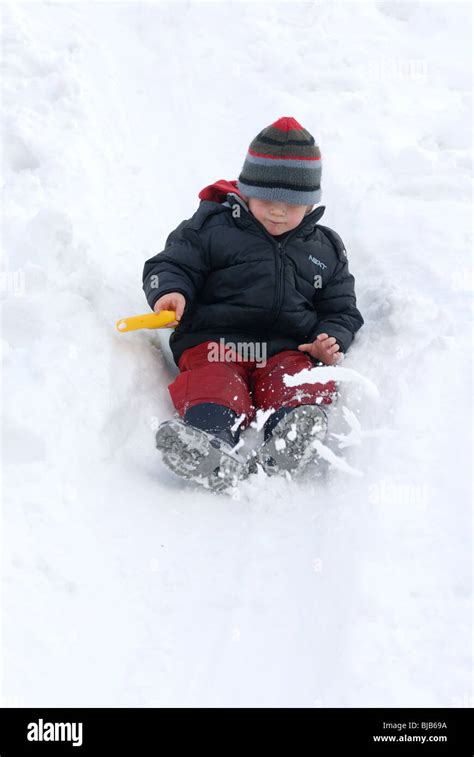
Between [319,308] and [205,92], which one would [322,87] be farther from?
[319,308]

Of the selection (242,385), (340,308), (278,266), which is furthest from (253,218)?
(242,385)

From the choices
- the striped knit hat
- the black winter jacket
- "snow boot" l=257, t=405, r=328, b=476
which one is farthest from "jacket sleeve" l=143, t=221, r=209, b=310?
"snow boot" l=257, t=405, r=328, b=476

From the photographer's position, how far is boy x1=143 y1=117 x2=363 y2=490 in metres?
3.10

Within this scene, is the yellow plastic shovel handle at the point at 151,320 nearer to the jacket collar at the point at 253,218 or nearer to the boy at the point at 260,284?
the boy at the point at 260,284

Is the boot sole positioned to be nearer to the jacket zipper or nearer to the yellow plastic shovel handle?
the yellow plastic shovel handle

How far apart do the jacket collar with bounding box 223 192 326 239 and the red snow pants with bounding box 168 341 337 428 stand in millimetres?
502

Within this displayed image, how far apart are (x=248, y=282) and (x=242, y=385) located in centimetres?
47

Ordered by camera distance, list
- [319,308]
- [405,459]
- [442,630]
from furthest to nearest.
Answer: [319,308], [405,459], [442,630]

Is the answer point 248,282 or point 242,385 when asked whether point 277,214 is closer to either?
point 248,282

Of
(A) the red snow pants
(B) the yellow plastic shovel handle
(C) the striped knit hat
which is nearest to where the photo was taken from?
(A) the red snow pants

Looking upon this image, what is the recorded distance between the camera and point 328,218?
4309 millimetres

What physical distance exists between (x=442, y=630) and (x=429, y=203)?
2.64 m

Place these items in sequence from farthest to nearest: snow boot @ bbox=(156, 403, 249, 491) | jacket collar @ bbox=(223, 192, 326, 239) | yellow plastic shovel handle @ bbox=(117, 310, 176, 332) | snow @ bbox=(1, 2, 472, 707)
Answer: jacket collar @ bbox=(223, 192, 326, 239) → yellow plastic shovel handle @ bbox=(117, 310, 176, 332) → snow boot @ bbox=(156, 403, 249, 491) → snow @ bbox=(1, 2, 472, 707)

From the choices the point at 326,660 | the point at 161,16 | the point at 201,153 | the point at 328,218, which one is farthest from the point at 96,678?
the point at 161,16
